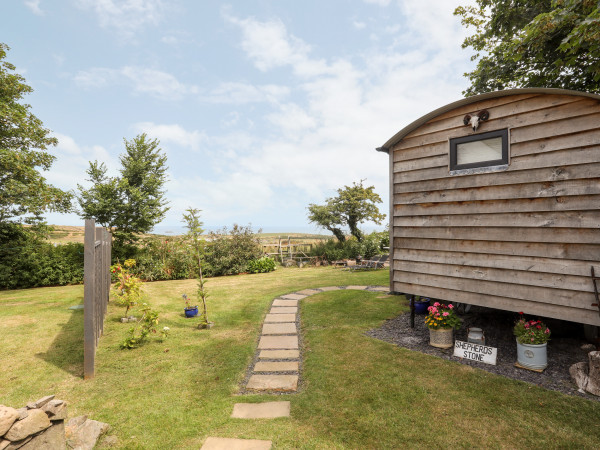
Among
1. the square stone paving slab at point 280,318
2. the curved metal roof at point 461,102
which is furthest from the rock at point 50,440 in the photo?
the curved metal roof at point 461,102

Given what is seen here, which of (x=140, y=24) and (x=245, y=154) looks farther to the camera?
(x=245, y=154)

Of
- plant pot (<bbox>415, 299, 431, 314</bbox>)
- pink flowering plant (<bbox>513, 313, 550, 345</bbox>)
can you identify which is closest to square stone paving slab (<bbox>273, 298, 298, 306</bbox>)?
plant pot (<bbox>415, 299, 431, 314</bbox>)

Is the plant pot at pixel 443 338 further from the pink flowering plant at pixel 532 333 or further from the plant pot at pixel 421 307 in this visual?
the plant pot at pixel 421 307

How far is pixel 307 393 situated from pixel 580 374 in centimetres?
336

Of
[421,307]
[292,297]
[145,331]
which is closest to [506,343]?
[421,307]

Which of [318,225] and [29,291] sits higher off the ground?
[318,225]

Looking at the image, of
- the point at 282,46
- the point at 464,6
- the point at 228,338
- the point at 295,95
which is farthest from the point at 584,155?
the point at 295,95

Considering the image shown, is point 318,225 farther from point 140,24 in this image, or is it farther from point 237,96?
point 140,24

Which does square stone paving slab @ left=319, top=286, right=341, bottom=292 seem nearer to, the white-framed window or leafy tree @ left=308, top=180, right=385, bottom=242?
the white-framed window

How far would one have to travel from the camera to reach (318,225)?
19.3 metres

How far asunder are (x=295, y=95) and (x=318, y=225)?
8.27 m

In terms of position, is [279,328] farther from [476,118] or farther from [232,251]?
[232,251]

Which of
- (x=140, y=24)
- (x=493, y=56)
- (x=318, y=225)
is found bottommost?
(x=318, y=225)

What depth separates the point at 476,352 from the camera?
4305mm
